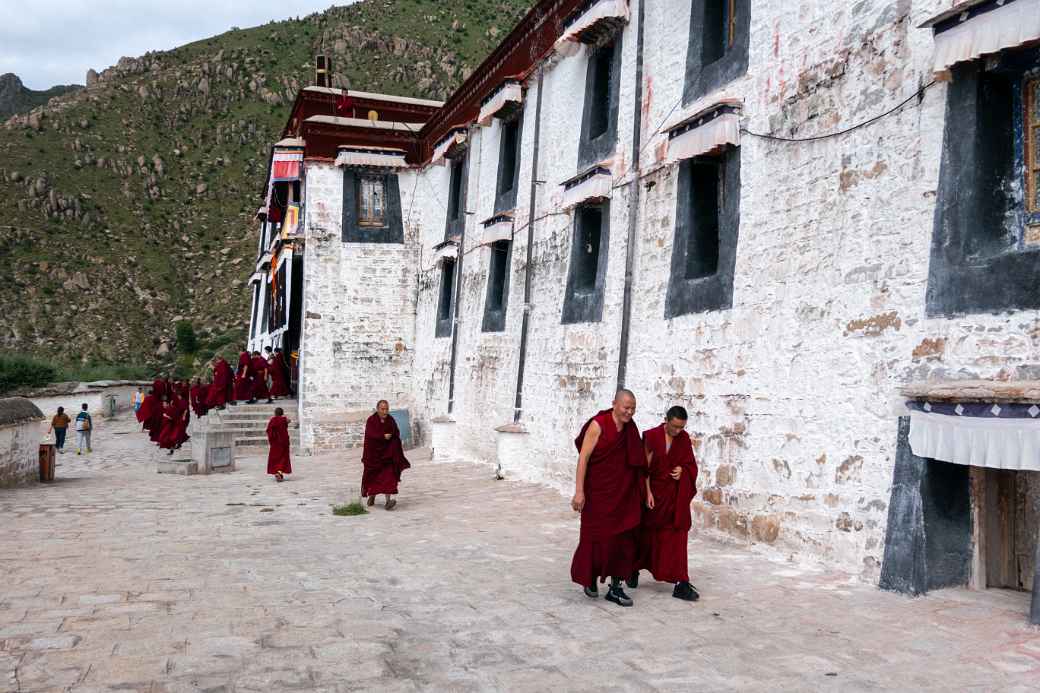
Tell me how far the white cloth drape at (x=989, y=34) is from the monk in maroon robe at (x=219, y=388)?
53.8 feet

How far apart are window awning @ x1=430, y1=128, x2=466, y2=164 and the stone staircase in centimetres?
686

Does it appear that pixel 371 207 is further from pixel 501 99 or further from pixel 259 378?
pixel 501 99

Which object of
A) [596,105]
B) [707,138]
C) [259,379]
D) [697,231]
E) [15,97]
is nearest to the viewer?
[707,138]

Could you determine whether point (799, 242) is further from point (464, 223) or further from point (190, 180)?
point (190, 180)

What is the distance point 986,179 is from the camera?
5.12 metres

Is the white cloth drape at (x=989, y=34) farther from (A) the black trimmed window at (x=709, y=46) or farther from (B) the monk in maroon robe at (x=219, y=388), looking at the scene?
(B) the monk in maroon robe at (x=219, y=388)

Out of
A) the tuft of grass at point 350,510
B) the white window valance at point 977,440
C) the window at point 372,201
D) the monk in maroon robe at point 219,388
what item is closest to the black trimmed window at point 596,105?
the tuft of grass at point 350,510

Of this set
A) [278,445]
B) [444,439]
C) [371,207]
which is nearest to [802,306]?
[278,445]

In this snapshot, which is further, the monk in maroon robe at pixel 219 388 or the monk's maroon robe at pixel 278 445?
the monk in maroon robe at pixel 219 388

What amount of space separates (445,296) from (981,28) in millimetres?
12523

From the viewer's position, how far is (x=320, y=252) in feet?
57.4

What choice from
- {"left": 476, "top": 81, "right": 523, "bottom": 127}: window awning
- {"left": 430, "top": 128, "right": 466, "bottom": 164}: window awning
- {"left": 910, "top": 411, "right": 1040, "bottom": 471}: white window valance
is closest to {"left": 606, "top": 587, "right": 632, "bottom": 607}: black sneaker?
{"left": 910, "top": 411, "right": 1040, "bottom": 471}: white window valance

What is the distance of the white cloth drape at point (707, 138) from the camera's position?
24.2ft

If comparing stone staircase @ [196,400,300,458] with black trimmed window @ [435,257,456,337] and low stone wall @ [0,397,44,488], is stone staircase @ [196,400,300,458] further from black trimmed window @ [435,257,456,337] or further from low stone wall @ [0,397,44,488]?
low stone wall @ [0,397,44,488]
